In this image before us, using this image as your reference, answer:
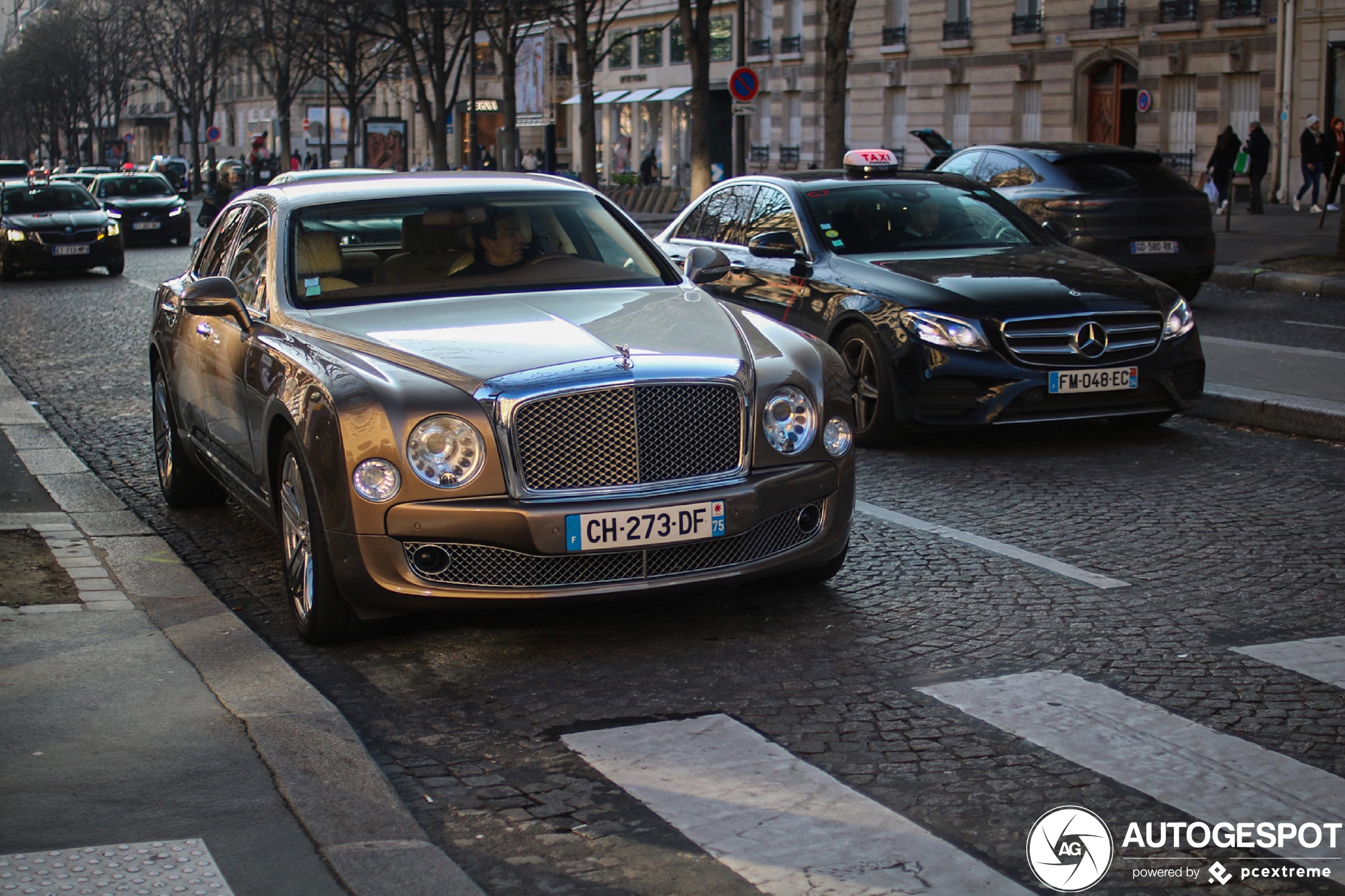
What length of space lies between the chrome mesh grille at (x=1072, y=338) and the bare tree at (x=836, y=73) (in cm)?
1843

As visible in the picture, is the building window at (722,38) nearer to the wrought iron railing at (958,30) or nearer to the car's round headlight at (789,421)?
the wrought iron railing at (958,30)

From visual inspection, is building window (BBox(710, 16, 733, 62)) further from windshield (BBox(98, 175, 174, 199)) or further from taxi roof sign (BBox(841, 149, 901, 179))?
taxi roof sign (BBox(841, 149, 901, 179))

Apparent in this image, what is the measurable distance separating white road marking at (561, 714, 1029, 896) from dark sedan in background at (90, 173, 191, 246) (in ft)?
104

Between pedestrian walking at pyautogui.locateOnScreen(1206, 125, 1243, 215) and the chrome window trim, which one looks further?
pedestrian walking at pyautogui.locateOnScreen(1206, 125, 1243, 215)

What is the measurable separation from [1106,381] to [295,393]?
480 cm

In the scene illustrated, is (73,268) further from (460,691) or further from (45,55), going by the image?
(45,55)

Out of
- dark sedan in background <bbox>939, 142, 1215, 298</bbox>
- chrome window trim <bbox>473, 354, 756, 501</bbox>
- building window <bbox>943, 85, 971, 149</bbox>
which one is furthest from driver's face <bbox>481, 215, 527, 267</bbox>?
building window <bbox>943, 85, 971, 149</bbox>

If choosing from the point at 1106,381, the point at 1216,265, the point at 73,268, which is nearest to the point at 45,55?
the point at 73,268

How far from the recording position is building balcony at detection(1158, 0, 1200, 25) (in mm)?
38094

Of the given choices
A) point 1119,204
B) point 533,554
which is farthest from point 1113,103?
point 533,554

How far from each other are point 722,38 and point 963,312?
2131 inches

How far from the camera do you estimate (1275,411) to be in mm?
9391

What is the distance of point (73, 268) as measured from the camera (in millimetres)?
26234

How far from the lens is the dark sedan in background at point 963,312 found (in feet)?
28.0
